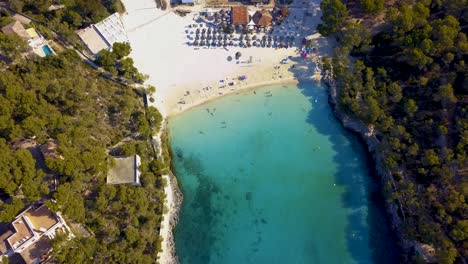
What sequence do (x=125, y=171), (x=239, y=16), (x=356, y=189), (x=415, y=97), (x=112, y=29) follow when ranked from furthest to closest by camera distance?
(x=112, y=29)
(x=239, y=16)
(x=415, y=97)
(x=125, y=171)
(x=356, y=189)

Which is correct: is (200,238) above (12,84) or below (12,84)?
below

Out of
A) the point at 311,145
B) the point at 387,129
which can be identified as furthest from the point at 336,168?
the point at 387,129

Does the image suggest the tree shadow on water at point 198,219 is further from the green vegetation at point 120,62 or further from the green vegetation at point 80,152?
the green vegetation at point 120,62

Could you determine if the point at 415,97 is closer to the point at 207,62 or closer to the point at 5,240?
the point at 207,62

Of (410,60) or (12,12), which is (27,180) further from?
(410,60)

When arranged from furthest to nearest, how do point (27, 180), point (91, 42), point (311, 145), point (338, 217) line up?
point (91, 42)
point (311, 145)
point (338, 217)
point (27, 180)

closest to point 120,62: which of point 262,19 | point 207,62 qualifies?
point 207,62

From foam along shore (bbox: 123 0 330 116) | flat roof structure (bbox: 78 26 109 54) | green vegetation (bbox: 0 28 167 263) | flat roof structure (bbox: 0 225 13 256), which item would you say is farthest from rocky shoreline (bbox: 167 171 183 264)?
flat roof structure (bbox: 78 26 109 54)

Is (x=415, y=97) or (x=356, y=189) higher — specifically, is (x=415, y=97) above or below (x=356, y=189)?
above
